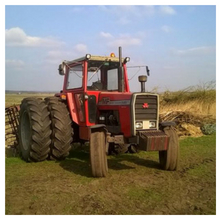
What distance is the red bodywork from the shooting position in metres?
6.05

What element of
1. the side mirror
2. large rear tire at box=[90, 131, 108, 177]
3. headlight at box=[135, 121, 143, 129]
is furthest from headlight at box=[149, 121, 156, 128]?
the side mirror

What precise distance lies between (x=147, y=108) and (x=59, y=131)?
2.15 meters

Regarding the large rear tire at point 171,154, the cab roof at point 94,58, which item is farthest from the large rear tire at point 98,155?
the cab roof at point 94,58

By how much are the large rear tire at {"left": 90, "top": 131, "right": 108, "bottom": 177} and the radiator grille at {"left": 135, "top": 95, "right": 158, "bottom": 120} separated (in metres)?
0.96

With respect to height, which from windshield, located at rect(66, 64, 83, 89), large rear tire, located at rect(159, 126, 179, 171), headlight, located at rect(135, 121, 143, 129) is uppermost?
windshield, located at rect(66, 64, 83, 89)

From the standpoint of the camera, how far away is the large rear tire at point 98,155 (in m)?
5.52

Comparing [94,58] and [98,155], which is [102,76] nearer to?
[94,58]

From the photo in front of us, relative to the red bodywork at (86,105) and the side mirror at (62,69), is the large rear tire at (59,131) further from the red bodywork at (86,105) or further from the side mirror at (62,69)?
the side mirror at (62,69)

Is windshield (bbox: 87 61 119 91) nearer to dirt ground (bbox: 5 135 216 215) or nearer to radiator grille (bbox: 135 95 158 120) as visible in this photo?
radiator grille (bbox: 135 95 158 120)

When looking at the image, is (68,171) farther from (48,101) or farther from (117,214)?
(117,214)

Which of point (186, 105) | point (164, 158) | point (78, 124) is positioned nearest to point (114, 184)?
point (164, 158)

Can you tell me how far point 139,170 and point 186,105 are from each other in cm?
933

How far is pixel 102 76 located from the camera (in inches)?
287

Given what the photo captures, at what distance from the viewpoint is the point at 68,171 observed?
612 centimetres
